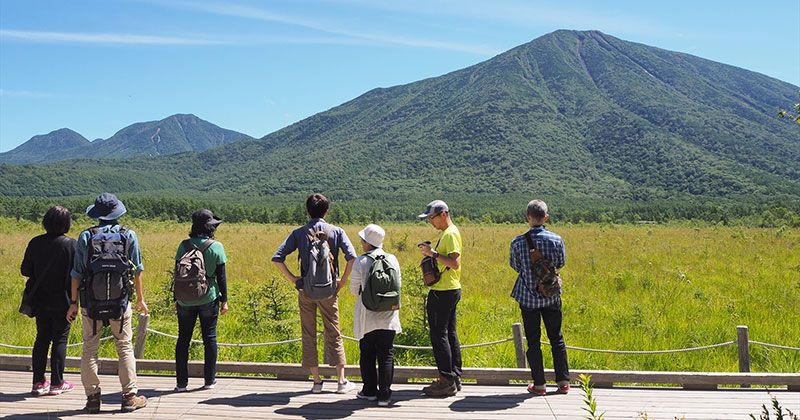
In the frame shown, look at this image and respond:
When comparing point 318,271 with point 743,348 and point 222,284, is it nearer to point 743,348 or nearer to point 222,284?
point 222,284

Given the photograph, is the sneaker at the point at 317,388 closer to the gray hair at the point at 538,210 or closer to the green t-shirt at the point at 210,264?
the green t-shirt at the point at 210,264

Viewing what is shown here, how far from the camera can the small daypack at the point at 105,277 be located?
507 cm

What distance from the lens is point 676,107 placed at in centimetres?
17175

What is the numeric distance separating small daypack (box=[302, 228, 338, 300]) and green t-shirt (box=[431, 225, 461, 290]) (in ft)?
3.13

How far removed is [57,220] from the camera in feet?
18.2

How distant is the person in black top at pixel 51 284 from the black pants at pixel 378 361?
274cm

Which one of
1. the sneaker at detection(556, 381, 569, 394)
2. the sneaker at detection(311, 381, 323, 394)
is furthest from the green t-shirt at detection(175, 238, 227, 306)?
the sneaker at detection(556, 381, 569, 394)

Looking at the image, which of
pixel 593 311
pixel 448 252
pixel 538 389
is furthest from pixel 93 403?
pixel 593 311

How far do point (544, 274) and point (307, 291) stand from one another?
2.12m

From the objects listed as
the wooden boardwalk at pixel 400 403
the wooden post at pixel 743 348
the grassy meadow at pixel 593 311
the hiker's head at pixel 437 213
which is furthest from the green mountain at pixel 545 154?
the hiker's head at pixel 437 213

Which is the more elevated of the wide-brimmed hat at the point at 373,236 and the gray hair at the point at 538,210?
the gray hair at the point at 538,210

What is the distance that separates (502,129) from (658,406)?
545ft

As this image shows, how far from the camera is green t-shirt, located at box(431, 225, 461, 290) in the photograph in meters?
5.45

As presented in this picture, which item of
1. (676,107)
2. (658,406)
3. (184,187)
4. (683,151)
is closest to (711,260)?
(658,406)
